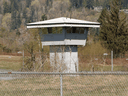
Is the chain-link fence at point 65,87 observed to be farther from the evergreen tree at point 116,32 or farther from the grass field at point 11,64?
the evergreen tree at point 116,32

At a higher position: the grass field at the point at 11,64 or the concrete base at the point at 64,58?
the concrete base at the point at 64,58

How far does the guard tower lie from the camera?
70.5ft

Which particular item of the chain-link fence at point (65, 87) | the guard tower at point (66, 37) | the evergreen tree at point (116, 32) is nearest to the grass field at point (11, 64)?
the guard tower at point (66, 37)

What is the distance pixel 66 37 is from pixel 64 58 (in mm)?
2437

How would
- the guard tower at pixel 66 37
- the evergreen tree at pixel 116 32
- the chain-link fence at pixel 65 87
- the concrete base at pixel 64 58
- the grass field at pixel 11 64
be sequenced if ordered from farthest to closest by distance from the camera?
the evergreen tree at pixel 116 32 < the grass field at pixel 11 64 < the guard tower at pixel 66 37 < the concrete base at pixel 64 58 < the chain-link fence at pixel 65 87

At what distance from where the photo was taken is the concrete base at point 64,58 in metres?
20.3

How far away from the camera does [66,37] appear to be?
875 inches

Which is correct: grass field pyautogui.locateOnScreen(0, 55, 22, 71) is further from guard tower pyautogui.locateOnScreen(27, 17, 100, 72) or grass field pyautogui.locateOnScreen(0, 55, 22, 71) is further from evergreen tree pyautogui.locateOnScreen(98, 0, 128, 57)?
evergreen tree pyautogui.locateOnScreen(98, 0, 128, 57)

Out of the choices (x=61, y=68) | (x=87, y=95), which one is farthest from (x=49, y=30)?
(x=87, y=95)

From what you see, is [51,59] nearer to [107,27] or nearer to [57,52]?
[57,52]

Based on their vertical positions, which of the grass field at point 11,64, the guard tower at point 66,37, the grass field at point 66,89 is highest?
the guard tower at point 66,37

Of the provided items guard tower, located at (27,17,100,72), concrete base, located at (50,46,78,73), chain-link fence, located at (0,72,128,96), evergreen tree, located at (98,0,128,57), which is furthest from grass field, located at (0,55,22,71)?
evergreen tree, located at (98,0,128,57)

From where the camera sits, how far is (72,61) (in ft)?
73.9

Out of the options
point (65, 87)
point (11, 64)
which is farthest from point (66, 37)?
point (11, 64)
